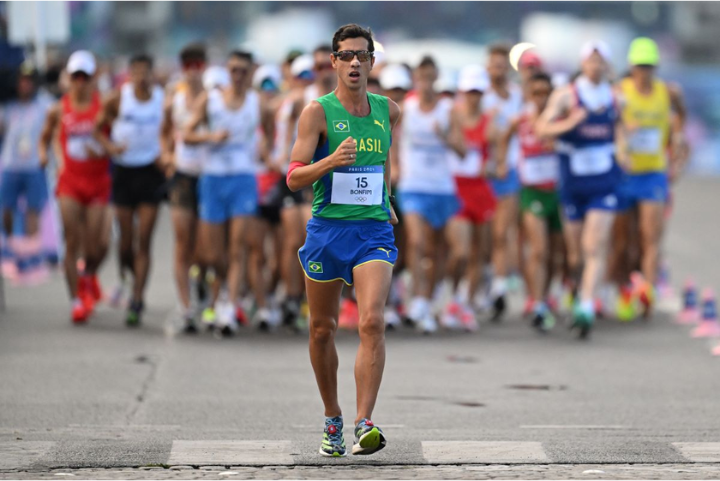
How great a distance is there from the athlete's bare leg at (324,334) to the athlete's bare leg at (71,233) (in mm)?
6664

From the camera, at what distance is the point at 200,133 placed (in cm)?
1355

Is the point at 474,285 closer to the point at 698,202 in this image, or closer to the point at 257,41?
the point at 698,202

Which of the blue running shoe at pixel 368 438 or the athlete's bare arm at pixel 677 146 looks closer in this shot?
the blue running shoe at pixel 368 438

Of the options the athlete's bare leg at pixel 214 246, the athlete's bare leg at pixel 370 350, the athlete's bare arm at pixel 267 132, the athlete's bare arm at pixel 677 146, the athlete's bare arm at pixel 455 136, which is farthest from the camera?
the athlete's bare arm at pixel 677 146

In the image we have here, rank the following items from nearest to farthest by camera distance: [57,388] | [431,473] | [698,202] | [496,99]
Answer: [431,473]
[57,388]
[496,99]
[698,202]

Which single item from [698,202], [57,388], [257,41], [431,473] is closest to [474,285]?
[57,388]

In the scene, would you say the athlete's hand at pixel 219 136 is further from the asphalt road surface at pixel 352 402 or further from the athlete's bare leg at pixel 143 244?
the asphalt road surface at pixel 352 402

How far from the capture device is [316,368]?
26.5ft

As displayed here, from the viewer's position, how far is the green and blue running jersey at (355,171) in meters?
8.01

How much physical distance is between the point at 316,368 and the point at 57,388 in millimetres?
2905

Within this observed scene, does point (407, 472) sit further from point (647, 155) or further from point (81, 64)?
point (647, 155)

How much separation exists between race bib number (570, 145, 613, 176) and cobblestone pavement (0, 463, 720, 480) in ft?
20.4

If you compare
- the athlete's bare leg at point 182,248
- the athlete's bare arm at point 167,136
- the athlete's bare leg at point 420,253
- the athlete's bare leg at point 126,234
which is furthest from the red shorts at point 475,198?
the athlete's bare leg at point 126,234

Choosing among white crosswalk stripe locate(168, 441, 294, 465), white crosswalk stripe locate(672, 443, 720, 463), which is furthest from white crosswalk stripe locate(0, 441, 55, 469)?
white crosswalk stripe locate(672, 443, 720, 463)
